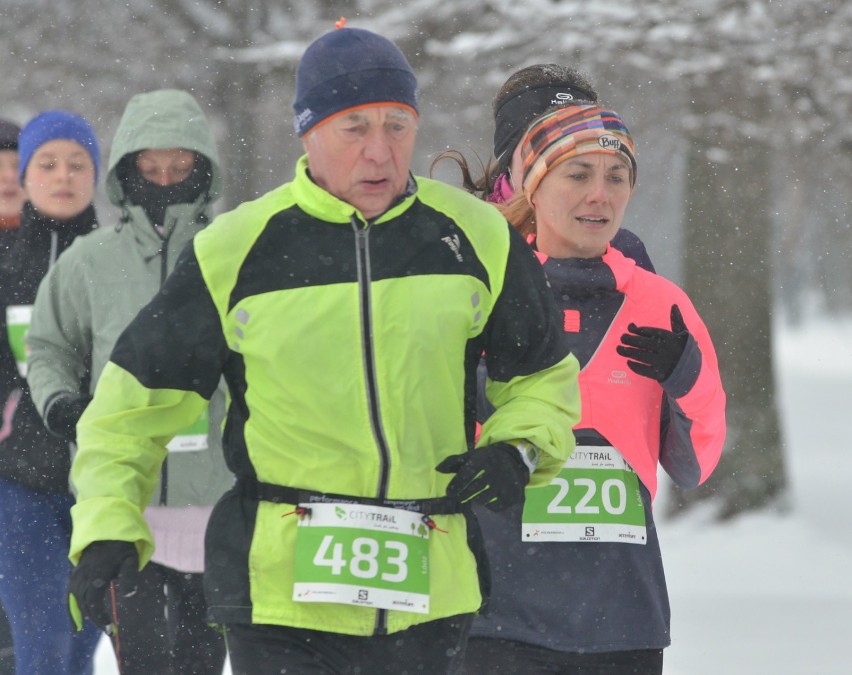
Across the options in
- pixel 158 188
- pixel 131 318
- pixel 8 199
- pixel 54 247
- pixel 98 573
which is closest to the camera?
pixel 98 573

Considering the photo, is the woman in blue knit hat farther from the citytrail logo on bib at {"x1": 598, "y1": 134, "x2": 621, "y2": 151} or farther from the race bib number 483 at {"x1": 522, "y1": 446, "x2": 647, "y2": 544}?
the citytrail logo on bib at {"x1": 598, "y1": 134, "x2": 621, "y2": 151}

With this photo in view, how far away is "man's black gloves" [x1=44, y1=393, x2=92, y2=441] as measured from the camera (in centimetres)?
451

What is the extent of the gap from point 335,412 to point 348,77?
0.69 meters

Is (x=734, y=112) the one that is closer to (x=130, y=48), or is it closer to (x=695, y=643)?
(x=695, y=643)

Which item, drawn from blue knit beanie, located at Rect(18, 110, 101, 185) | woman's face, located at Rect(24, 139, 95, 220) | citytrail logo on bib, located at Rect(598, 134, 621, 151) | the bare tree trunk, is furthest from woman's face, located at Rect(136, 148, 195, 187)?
the bare tree trunk

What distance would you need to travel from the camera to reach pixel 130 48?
1293cm

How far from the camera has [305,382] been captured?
286 centimetres

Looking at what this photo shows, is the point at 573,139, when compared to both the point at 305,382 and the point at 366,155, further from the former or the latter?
the point at 305,382

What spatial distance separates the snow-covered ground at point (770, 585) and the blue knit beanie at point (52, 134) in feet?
7.44

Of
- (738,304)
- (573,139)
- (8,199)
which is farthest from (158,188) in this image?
(738,304)

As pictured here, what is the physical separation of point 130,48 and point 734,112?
556cm

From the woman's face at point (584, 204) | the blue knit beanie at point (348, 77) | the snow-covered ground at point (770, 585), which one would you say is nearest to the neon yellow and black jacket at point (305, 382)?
the blue knit beanie at point (348, 77)

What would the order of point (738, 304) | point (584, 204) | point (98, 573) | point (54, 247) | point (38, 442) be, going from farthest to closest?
point (738, 304)
point (54, 247)
point (38, 442)
point (584, 204)
point (98, 573)

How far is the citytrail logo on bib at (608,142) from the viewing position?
375 centimetres
